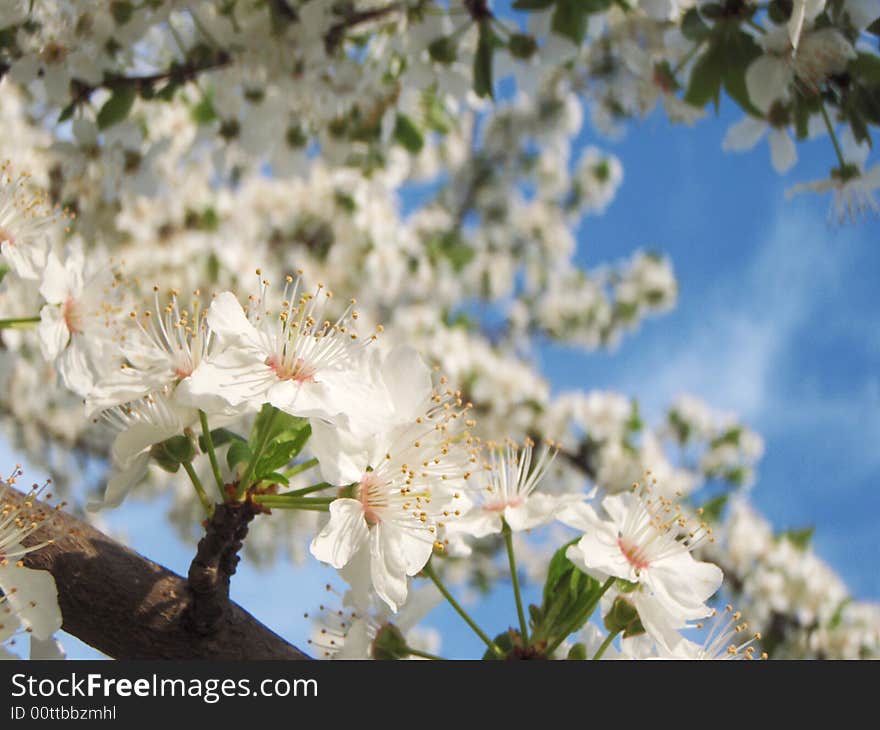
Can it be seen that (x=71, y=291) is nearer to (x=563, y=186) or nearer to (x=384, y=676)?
(x=384, y=676)

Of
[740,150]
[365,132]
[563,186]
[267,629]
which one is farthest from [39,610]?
[563,186]

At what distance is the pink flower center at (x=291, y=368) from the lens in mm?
898

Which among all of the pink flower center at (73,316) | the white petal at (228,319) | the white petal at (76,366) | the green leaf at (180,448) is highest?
the pink flower center at (73,316)

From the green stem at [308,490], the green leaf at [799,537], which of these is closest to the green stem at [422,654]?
the green stem at [308,490]

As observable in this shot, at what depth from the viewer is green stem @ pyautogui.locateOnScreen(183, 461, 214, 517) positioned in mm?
889

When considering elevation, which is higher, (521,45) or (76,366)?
(521,45)

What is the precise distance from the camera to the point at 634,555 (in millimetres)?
999

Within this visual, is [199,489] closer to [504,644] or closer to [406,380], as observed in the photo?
[406,380]

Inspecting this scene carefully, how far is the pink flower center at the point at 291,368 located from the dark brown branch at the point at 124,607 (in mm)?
258

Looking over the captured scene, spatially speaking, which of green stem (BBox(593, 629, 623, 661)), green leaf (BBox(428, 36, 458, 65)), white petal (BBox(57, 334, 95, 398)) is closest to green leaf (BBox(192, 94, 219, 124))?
green leaf (BBox(428, 36, 458, 65))

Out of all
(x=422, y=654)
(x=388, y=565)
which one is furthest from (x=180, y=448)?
(x=422, y=654)

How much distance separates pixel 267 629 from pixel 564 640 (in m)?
0.33

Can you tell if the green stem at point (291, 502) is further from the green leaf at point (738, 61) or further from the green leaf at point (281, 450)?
the green leaf at point (738, 61)

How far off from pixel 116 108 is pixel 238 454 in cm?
131
